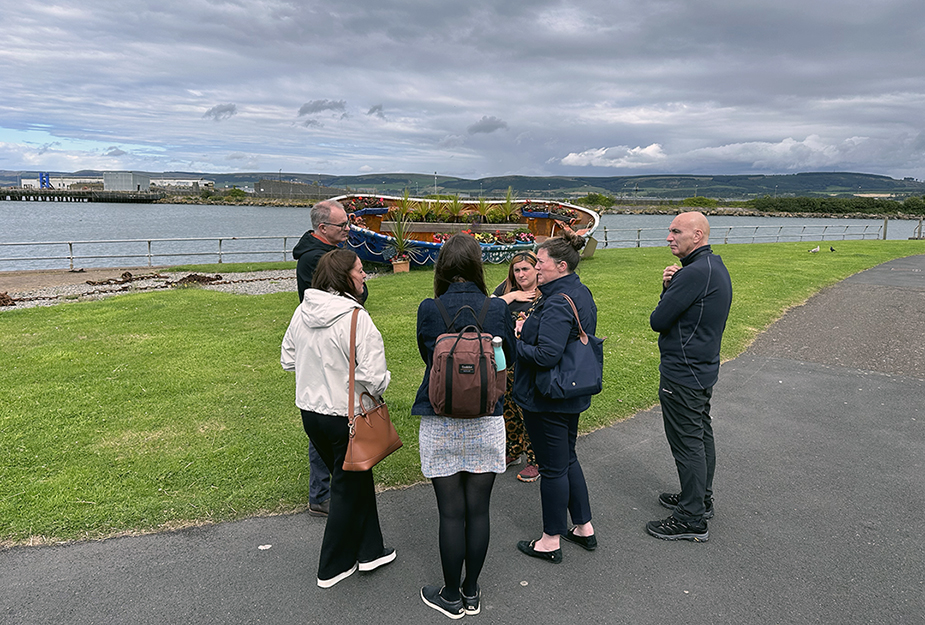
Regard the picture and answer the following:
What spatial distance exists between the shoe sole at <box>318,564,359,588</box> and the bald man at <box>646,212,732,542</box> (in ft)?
5.87

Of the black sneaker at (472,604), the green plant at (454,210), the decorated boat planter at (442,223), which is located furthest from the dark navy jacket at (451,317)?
the green plant at (454,210)

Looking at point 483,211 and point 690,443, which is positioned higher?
point 483,211

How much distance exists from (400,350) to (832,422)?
487cm

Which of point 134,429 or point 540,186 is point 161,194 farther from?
point 134,429

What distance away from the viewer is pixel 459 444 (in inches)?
103

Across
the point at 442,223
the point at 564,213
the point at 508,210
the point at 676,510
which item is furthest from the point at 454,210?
the point at 676,510

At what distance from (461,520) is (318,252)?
212 cm

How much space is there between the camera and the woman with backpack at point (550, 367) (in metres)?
2.88

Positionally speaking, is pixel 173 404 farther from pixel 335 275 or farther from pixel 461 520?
pixel 461 520

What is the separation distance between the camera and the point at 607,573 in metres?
3.04

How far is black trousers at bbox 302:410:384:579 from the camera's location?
2842mm

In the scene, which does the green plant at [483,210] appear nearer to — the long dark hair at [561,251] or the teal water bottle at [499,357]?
the long dark hair at [561,251]

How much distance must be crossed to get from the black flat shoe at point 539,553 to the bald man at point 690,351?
0.69 m

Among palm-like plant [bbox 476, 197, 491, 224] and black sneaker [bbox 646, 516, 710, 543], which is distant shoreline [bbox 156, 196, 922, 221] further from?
black sneaker [bbox 646, 516, 710, 543]
